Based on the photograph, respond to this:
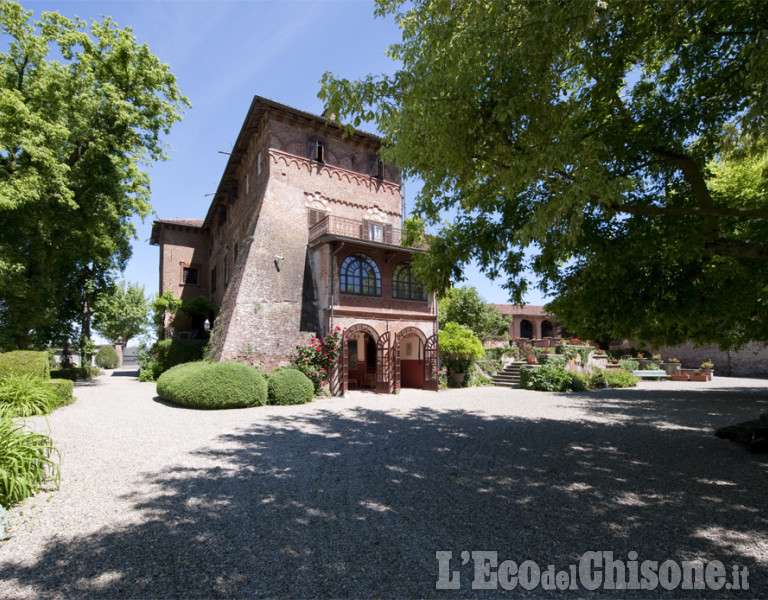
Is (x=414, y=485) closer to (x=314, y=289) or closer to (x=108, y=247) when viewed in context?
(x=314, y=289)

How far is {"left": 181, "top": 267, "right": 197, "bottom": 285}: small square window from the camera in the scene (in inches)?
1150

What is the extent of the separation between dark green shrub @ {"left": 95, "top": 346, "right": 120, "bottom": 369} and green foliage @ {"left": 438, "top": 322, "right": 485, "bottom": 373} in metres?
39.4

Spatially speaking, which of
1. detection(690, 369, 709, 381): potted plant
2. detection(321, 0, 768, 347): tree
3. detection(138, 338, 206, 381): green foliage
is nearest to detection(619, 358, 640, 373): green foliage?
detection(690, 369, 709, 381): potted plant

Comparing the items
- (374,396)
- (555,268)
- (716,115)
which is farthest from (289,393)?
(716,115)

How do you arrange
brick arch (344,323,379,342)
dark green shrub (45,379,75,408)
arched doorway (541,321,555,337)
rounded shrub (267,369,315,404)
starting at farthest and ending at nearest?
arched doorway (541,321,555,337), brick arch (344,323,379,342), rounded shrub (267,369,315,404), dark green shrub (45,379,75,408)

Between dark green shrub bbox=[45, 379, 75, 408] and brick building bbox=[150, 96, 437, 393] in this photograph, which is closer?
dark green shrub bbox=[45, 379, 75, 408]

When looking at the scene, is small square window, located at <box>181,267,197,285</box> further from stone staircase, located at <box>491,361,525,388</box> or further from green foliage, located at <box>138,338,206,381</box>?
stone staircase, located at <box>491,361,525,388</box>

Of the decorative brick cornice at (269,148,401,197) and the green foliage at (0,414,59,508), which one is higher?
the decorative brick cornice at (269,148,401,197)

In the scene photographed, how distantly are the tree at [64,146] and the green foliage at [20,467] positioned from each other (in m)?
10.7

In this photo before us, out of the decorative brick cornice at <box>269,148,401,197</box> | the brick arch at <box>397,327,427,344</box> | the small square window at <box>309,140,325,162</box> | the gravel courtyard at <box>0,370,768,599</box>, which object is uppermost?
the small square window at <box>309,140,325,162</box>

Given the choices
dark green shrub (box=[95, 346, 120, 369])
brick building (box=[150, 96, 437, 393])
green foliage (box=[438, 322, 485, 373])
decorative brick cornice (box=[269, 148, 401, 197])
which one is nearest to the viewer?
brick building (box=[150, 96, 437, 393])

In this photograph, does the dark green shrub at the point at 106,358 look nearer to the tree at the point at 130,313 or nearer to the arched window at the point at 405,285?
the tree at the point at 130,313

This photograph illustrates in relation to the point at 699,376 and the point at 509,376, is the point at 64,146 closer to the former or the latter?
the point at 509,376

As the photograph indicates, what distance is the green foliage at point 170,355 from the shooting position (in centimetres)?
2056
